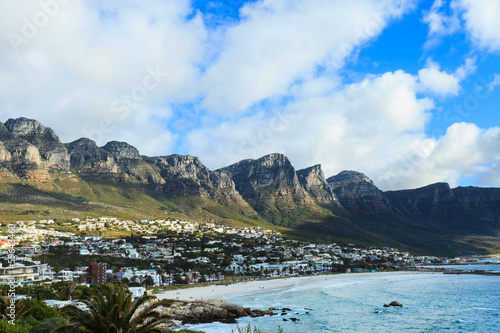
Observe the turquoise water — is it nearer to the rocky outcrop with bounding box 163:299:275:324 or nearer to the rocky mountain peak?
the rocky outcrop with bounding box 163:299:275:324

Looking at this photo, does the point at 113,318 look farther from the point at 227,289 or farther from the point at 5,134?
the point at 5,134

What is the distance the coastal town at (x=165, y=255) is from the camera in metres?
75.5

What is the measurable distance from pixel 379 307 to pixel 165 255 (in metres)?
72.0

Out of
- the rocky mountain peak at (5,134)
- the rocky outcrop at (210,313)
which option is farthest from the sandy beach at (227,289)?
the rocky mountain peak at (5,134)

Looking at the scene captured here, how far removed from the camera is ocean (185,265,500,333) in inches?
1784

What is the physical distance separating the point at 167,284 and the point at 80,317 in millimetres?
78970

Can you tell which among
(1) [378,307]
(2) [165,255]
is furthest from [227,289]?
(2) [165,255]

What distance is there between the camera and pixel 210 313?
52.8 meters

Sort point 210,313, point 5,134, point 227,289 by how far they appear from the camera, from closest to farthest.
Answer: point 210,313, point 227,289, point 5,134

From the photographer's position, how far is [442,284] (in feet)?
303

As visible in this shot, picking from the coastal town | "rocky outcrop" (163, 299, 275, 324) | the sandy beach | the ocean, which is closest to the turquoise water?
the ocean

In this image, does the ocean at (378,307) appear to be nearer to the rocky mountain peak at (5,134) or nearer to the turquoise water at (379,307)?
the turquoise water at (379,307)

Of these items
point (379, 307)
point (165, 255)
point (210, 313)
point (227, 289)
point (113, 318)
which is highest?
point (113, 318)

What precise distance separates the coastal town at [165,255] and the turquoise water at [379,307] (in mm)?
27471
